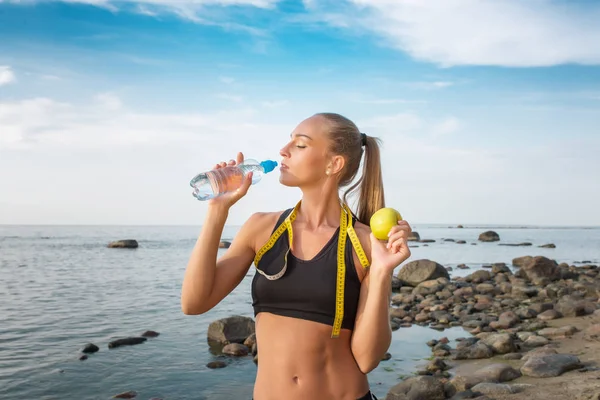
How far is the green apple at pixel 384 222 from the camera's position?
114 inches

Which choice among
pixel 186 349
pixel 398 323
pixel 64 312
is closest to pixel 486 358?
pixel 398 323

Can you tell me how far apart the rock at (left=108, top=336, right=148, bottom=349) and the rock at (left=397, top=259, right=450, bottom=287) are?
40.9 ft

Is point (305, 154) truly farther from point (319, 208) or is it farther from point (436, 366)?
point (436, 366)

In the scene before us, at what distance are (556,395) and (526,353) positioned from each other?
11.0ft

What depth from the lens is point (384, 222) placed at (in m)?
2.92

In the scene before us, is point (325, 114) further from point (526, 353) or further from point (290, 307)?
point (526, 353)

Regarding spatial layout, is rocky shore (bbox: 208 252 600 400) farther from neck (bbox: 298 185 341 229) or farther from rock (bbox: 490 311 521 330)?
neck (bbox: 298 185 341 229)

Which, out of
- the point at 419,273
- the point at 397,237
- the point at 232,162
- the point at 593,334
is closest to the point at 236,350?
the point at 593,334

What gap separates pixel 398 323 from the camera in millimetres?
14680

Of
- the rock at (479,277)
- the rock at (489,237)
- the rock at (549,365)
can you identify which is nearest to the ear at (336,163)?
the rock at (549,365)

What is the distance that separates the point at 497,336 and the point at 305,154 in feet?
30.2

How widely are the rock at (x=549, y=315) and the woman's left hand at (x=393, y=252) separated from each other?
13.2 m

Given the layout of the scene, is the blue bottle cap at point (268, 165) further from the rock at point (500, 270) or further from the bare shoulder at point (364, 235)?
the rock at point (500, 270)

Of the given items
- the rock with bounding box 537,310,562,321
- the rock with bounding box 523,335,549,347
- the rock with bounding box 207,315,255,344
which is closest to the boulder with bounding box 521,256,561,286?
the rock with bounding box 537,310,562,321
